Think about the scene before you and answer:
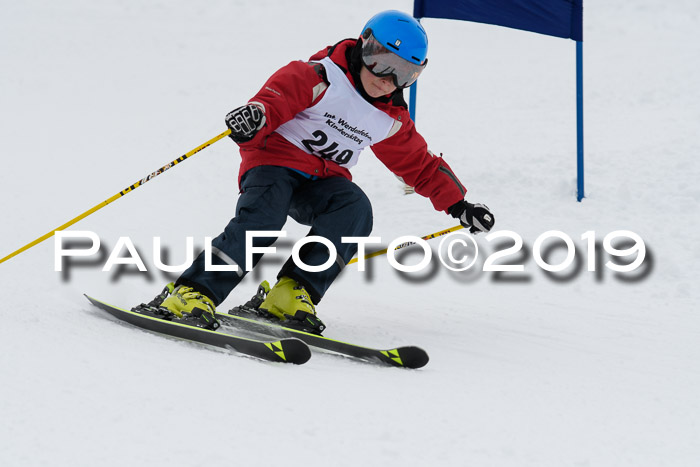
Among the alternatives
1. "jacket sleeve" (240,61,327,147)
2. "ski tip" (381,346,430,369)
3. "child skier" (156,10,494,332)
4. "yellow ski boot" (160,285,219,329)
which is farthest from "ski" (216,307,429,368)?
"jacket sleeve" (240,61,327,147)

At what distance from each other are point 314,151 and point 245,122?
0.58 meters

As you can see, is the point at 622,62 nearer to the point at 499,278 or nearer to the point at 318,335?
the point at 499,278

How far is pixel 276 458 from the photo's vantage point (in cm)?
198

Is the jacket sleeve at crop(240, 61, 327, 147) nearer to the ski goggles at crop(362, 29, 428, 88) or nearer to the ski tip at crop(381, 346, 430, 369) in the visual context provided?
the ski goggles at crop(362, 29, 428, 88)

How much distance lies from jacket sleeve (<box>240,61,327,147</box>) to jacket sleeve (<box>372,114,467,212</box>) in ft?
1.84

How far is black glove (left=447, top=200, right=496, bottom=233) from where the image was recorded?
3.93 metres

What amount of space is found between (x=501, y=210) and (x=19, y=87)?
683 cm

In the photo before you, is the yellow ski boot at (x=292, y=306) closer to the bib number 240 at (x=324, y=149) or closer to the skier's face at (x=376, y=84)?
the bib number 240 at (x=324, y=149)

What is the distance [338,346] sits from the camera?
10.8 ft

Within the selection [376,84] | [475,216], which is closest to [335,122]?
[376,84]

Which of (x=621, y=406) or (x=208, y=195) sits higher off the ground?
(x=208, y=195)

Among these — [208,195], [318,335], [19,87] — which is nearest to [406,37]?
[318,335]

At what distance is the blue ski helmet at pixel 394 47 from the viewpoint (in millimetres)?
3451

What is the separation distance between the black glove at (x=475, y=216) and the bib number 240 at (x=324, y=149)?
0.68 meters
